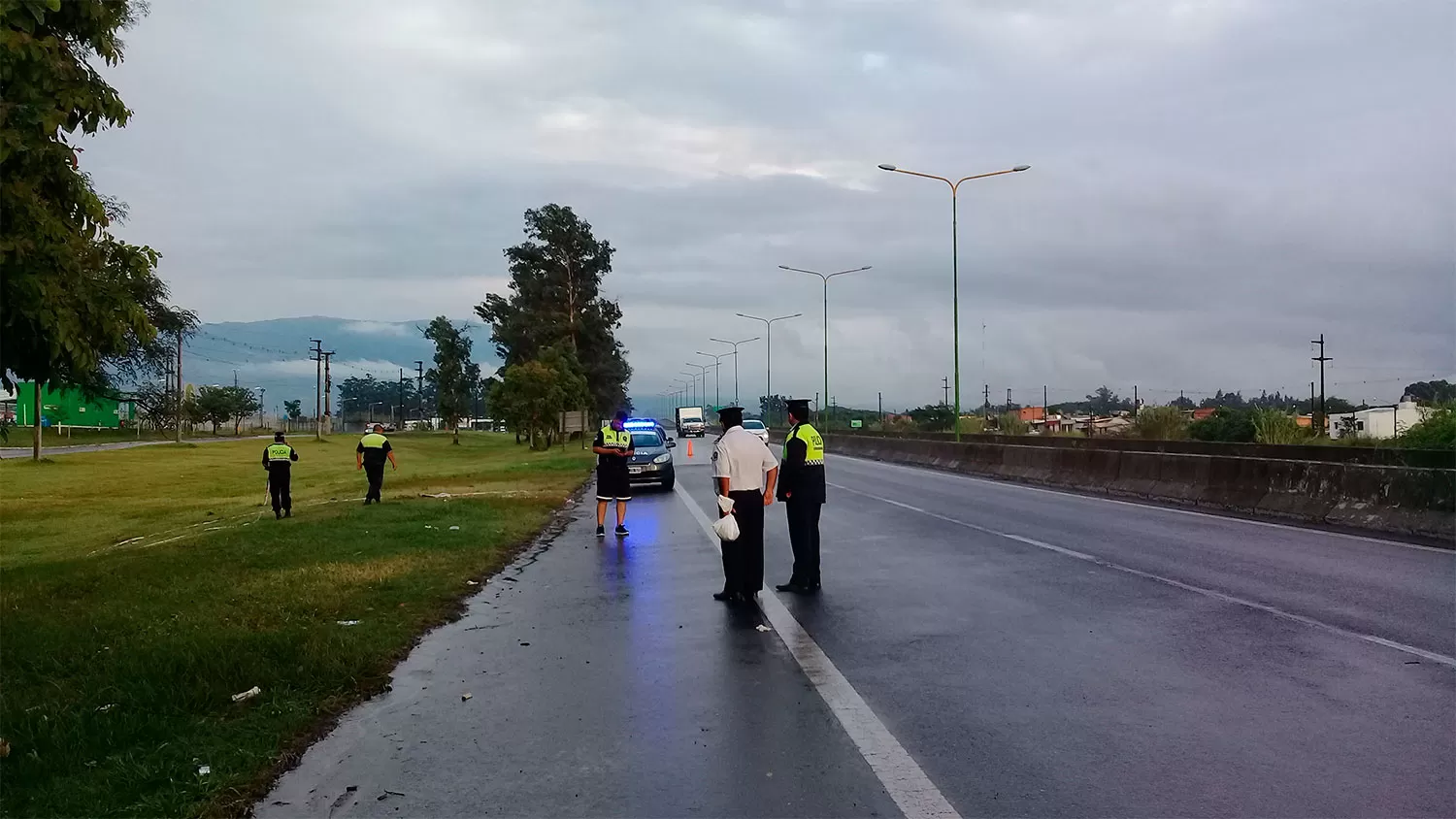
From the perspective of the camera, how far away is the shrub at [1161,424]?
4612cm

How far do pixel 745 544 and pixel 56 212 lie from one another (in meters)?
5.89

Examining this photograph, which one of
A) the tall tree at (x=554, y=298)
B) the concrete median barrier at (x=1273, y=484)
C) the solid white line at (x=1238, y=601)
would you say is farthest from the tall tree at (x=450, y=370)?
the solid white line at (x=1238, y=601)

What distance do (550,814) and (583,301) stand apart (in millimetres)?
76164

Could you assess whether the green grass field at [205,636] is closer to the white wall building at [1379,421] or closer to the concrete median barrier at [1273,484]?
the concrete median barrier at [1273,484]

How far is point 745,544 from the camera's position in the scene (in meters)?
9.65

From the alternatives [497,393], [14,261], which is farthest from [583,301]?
[14,261]

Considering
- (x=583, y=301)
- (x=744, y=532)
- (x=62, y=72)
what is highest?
(x=583, y=301)

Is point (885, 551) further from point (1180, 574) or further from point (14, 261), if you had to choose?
point (14, 261)

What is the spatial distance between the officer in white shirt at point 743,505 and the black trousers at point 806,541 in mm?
530

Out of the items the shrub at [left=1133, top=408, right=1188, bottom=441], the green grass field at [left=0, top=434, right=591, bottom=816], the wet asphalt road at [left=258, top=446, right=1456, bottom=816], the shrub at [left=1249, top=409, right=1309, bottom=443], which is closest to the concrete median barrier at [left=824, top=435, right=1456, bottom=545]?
the wet asphalt road at [left=258, top=446, right=1456, bottom=816]

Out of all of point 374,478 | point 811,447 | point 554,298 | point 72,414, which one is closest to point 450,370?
point 554,298

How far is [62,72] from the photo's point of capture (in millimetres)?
7000

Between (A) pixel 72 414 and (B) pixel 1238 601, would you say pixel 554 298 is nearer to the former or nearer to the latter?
(A) pixel 72 414

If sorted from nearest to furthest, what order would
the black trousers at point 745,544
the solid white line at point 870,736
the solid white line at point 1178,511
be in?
1. the solid white line at point 870,736
2. the black trousers at point 745,544
3. the solid white line at point 1178,511
